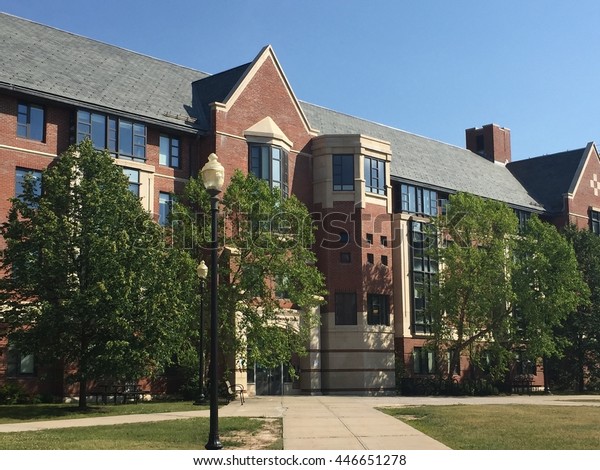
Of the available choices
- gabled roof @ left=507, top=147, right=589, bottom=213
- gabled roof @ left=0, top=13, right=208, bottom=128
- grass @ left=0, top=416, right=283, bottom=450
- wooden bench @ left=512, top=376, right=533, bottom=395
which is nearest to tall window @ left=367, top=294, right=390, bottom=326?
wooden bench @ left=512, top=376, right=533, bottom=395

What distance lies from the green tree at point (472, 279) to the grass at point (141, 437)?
26.5 m

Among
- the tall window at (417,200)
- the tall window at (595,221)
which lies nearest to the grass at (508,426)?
the tall window at (417,200)

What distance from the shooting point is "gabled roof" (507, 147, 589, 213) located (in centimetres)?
6594

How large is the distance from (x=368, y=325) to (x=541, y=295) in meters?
10.7

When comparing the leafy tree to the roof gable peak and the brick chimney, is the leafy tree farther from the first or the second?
the brick chimney

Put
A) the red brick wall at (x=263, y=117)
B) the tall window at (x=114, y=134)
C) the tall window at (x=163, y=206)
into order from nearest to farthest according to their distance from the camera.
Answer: the tall window at (x=114, y=134) < the tall window at (x=163, y=206) < the red brick wall at (x=263, y=117)

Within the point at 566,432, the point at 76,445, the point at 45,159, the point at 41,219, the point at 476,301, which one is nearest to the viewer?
the point at 76,445

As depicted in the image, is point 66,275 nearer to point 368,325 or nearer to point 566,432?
point 566,432

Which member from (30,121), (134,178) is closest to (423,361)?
(134,178)

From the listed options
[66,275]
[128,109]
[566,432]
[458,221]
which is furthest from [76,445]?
[458,221]

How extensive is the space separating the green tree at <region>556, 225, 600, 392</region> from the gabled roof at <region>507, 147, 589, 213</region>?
304 inches

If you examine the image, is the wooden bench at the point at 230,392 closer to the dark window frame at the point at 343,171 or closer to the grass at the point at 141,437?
the grass at the point at 141,437

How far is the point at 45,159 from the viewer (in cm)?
3709

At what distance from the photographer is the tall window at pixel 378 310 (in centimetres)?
4831
